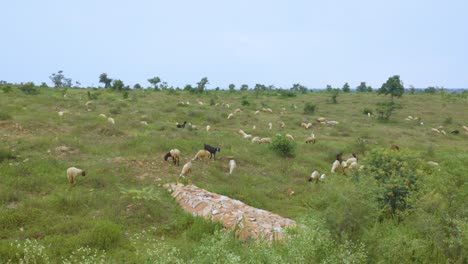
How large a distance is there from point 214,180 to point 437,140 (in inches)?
608

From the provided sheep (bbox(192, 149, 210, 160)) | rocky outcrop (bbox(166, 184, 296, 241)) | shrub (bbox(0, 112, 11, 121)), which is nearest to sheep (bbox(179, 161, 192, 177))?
rocky outcrop (bbox(166, 184, 296, 241))

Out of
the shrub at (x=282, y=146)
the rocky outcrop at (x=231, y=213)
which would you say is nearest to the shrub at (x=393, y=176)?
the rocky outcrop at (x=231, y=213)

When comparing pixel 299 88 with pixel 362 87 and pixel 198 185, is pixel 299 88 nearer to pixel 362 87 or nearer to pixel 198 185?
pixel 362 87

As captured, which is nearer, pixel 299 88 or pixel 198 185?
pixel 198 185

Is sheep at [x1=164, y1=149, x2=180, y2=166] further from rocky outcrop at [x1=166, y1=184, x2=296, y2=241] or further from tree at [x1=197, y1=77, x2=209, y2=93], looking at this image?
tree at [x1=197, y1=77, x2=209, y2=93]

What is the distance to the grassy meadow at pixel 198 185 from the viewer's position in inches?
211

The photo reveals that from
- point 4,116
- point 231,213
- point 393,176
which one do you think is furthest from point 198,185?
point 4,116

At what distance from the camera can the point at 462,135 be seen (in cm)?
2214

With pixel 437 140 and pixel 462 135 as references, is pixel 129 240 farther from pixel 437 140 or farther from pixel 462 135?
pixel 462 135

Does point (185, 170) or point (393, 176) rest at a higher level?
point (393, 176)

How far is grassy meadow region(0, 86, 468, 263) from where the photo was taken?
537cm

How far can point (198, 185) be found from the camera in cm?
972

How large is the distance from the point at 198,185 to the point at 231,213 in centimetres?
220

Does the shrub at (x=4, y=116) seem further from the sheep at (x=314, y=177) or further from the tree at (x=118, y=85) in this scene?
the tree at (x=118, y=85)
